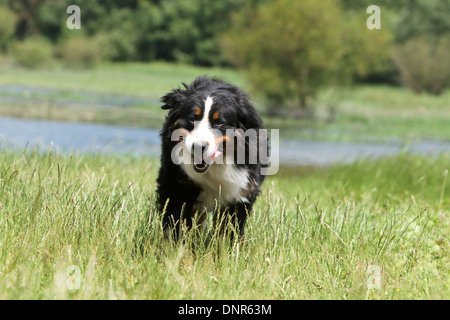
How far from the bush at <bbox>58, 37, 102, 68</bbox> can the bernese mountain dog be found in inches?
1404

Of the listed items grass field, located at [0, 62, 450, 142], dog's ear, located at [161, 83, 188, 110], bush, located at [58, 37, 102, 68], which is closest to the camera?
dog's ear, located at [161, 83, 188, 110]

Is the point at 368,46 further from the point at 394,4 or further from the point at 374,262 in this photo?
the point at 394,4

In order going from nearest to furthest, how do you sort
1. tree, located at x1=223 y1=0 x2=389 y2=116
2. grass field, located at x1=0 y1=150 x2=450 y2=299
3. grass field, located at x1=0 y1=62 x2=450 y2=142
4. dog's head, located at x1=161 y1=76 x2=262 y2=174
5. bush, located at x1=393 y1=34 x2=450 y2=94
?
grass field, located at x1=0 y1=150 x2=450 y2=299, dog's head, located at x1=161 y1=76 x2=262 y2=174, grass field, located at x1=0 y1=62 x2=450 y2=142, tree, located at x1=223 y1=0 x2=389 y2=116, bush, located at x1=393 y1=34 x2=450 y2=94

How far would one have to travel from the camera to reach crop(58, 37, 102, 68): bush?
38.2 metres

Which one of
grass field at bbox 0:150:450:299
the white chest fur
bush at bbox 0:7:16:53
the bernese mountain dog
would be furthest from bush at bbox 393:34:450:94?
the white chest fur

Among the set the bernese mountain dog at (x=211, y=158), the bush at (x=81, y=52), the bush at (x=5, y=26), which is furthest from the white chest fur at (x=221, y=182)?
the bush at (x=5, y=26)

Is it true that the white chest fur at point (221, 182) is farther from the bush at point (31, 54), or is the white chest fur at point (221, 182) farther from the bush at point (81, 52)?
the bush at point (81, 52)

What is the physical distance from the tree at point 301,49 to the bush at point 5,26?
2045cm

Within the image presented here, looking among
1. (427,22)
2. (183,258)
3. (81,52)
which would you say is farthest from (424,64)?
(183,258)

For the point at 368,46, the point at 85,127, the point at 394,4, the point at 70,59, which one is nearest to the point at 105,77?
the point at 70,59

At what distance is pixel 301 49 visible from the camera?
23.0 metres

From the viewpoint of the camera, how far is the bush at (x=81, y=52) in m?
38.2

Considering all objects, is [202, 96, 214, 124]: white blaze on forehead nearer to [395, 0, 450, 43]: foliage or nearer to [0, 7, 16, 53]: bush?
[0, 7, 16, 53]: bush
